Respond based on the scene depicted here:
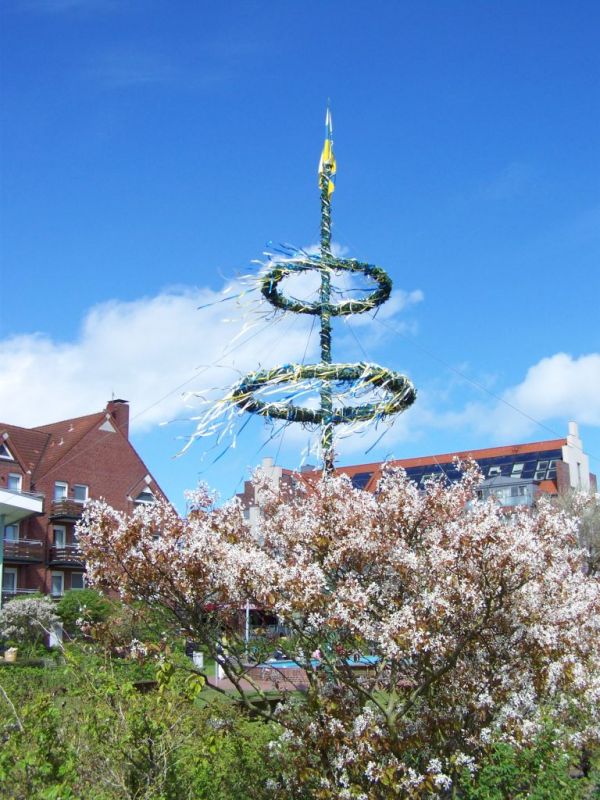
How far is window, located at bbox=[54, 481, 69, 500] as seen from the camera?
41.4m

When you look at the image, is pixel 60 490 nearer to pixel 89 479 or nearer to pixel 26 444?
pixel 89 479

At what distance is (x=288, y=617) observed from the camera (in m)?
8.29

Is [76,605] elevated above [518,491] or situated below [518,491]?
below

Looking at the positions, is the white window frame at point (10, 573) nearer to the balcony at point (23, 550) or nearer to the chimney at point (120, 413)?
the balcony at point (23, 550)

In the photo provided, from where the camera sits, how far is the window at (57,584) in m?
39.8

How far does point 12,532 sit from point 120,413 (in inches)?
373

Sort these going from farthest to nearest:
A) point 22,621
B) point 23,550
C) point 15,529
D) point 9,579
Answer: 1. point 15,529
2. point 9,579
3. point 23,550
4. point 22,621

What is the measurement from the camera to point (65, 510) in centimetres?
4022

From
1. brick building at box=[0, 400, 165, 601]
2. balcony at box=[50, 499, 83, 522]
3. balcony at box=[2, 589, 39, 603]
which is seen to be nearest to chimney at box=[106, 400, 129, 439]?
brick building at box=[0, 400, 165, 601]

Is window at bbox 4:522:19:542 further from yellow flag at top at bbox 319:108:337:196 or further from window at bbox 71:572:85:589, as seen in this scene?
yellow flag at top at bbox 319:108:337:196

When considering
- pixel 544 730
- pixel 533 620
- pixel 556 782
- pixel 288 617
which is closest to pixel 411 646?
pixel 288 617

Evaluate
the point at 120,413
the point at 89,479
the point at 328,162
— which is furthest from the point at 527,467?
the point at 328,162

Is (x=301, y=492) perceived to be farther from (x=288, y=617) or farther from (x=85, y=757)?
(x=85, y=757)

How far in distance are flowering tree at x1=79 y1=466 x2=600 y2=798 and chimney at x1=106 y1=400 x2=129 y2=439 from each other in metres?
36.9
